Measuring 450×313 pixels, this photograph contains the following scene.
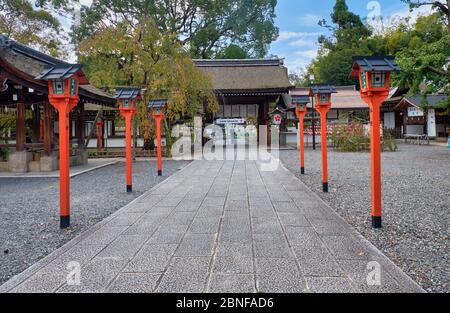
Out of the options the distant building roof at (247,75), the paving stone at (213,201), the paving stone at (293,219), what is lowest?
the paving stone at (293,219)

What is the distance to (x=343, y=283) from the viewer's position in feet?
8.37

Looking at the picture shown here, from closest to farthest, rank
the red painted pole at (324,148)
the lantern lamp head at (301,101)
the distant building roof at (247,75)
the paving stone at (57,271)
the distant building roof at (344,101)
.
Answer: the paving stone at (57,271) < the red painted pole at (324,148) < the lantern lamp head at (301,101) < the distant building roof at (247,75) < the distant building roof at (344,101)

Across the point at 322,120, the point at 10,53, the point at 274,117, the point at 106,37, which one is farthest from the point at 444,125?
the point at 10,53

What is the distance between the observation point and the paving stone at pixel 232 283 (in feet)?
8.10

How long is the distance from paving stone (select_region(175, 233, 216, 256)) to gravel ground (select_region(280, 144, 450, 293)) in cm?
181

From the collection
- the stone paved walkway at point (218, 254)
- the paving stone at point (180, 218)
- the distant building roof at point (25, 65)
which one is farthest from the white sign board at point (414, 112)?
the paving stone at point (180, 218)

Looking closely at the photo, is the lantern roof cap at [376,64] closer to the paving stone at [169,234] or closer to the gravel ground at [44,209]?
the paving stone at [169,234]

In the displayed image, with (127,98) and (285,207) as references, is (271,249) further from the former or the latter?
(127,98)

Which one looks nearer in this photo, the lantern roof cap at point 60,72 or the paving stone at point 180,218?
the lantern roof cap at point 60,72

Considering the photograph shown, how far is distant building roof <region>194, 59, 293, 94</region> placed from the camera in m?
19.5

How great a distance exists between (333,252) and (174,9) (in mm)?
29834

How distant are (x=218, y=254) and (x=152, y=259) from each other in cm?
65

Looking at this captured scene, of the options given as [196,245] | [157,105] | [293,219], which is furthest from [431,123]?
[196,245]
